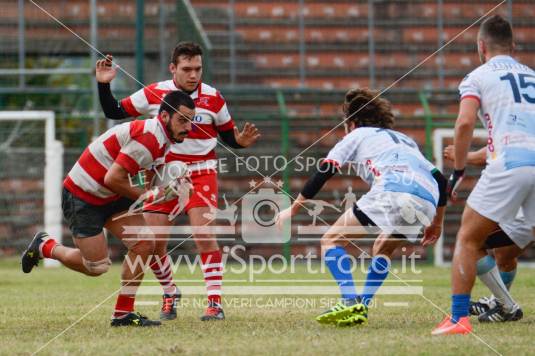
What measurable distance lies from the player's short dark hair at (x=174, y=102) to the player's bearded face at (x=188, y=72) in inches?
36.7

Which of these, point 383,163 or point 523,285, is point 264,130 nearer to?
point 523,285

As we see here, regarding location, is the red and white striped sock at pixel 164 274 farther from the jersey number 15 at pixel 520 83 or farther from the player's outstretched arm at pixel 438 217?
the jersey number 15 at pixel 520 83

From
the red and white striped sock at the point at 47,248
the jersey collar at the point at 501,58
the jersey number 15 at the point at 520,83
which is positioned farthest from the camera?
the red and white striped sock at the point at 47,248

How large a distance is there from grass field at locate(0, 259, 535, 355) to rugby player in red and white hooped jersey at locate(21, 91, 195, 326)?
1.36ft

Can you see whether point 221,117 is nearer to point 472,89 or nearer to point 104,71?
point 104,71

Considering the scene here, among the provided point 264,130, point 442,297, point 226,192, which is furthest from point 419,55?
point 442,297

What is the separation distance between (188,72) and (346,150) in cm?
165

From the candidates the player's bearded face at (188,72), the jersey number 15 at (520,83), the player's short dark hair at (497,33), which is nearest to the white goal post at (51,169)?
the player's bearded face at (188,72)

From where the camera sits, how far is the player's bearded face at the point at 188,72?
7.96 metres

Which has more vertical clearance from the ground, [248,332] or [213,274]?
[213,274]

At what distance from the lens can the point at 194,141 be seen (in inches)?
316

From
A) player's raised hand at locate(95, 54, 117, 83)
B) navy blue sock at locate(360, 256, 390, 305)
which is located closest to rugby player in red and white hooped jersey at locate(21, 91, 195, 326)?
player's raised hand at locate(95, 54, 117, 83)

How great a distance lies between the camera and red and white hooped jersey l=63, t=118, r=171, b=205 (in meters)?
6.78

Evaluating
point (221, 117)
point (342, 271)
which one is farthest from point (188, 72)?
point (342, 271)
